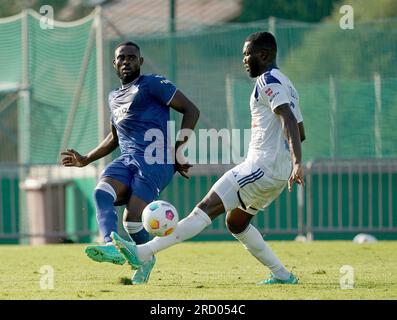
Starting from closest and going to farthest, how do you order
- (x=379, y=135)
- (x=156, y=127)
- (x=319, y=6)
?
1. (x=156, y=127)
2. (x=379, y=135)
3. (x=319, y=6)

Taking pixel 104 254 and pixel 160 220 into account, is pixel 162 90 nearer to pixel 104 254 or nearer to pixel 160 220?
pixel 160 220

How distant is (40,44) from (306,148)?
456 cm

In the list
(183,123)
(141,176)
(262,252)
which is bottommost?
(262,252)

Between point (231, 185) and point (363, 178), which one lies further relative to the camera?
point (363, 178)

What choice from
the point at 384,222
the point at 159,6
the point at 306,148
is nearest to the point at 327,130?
the point at 306,148

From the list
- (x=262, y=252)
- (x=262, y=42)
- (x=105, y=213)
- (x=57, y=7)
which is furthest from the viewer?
(x=57, y=7)

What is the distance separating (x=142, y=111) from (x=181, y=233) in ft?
4.41

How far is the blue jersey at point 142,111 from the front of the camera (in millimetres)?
9494

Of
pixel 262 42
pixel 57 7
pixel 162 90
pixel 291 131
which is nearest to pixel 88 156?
pixel 162 90

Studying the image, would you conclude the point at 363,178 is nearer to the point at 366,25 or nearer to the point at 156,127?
the point at 366,25

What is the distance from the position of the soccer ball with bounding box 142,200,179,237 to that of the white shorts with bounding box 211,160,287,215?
422 millimetres

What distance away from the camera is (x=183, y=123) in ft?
31.0

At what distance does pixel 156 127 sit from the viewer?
9523 millimetres
